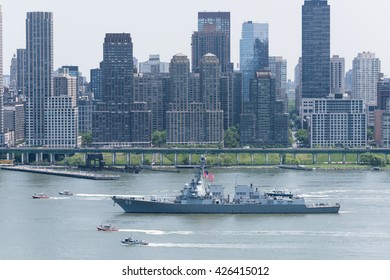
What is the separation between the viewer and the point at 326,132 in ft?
263

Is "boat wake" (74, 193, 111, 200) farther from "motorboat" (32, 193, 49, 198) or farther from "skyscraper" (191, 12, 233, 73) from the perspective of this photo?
"skyscraper" (191, 12, 233, 73)

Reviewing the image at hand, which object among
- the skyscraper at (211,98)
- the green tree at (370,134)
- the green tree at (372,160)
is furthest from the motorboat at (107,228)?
the green tree at (370,134)

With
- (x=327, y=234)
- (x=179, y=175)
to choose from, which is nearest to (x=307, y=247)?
(x=327, y=234)

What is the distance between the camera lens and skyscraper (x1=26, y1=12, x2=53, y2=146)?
80.2m

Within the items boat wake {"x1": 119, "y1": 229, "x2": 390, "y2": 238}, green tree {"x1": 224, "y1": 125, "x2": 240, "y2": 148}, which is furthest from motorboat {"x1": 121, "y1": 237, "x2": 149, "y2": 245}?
green tree {"x1": 224, "y1": 125, "x2": 240, "y2": 148}

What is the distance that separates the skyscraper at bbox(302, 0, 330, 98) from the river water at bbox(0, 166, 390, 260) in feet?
164

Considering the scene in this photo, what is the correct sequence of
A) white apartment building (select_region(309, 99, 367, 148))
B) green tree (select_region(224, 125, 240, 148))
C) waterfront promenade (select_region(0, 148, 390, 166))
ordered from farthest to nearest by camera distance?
white apartment building (select_region(309, 99, 367, 148)) < green tree (select_region(224, 125, 240, 148)) < waterfront promenade (select_region(0, 148, 390, 166))

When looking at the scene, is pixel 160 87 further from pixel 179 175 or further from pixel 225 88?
pixel 179 175

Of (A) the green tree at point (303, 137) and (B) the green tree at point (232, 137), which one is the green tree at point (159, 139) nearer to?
(B) the green tree at point (232, 137)

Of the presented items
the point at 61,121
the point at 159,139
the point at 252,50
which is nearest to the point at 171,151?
the point at 159,139

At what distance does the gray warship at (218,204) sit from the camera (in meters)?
41.2

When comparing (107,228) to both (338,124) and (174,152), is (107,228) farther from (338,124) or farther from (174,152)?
(338,124)

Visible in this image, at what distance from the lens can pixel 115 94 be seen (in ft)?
261

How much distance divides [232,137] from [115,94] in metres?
7.07
